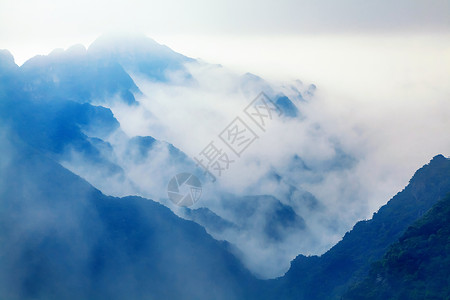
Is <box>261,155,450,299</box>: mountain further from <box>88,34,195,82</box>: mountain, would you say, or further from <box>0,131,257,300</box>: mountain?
<box>88,34,195,82</box>: mountain

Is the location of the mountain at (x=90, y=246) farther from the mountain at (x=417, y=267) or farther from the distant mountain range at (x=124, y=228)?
the mountain at (x=417, y=267)

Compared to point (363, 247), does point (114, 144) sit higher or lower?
higher

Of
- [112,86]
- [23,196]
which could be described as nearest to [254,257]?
[23,196]

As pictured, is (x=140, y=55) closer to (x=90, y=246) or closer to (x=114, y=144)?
(x=114, y=144)

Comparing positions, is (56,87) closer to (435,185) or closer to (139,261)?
(139,261)

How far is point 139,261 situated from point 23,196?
24190mm

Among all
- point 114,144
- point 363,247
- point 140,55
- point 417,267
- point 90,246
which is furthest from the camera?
point 140,55

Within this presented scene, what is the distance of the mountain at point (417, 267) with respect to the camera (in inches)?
2096

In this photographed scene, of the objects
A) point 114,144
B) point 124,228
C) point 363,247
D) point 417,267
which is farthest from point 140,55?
point 417,267

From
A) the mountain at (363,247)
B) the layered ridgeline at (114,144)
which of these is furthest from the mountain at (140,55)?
the mountain at (363,247)

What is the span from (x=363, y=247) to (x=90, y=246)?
51.8m

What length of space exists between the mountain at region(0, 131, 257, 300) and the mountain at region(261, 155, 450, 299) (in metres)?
9.54

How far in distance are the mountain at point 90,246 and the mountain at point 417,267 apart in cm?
3199

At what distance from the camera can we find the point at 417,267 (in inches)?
2192
